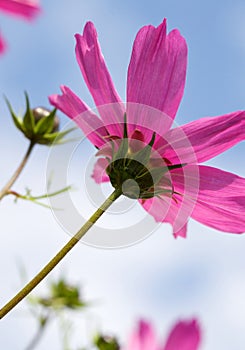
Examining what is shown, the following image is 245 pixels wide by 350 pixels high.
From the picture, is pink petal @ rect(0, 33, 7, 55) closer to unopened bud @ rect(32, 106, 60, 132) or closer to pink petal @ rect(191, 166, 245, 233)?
pink petal @ rect(191, 166, 245, 233)

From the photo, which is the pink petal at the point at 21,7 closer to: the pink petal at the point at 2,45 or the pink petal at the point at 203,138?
the pink petal at the point at 2,45

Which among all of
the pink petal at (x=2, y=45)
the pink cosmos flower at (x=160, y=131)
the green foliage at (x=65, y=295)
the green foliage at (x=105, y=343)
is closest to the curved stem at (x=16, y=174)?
the pink cosmos flower at (x=160, y=131)

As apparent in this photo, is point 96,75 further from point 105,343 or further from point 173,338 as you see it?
point 105,343

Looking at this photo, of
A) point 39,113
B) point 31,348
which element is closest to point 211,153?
point 39,113

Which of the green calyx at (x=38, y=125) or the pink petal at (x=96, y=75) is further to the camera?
the green calyx at (x=38, y=125)

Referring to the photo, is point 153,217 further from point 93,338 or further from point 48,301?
point 48,301

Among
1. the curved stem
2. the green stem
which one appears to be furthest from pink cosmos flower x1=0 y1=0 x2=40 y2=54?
the curved stem
